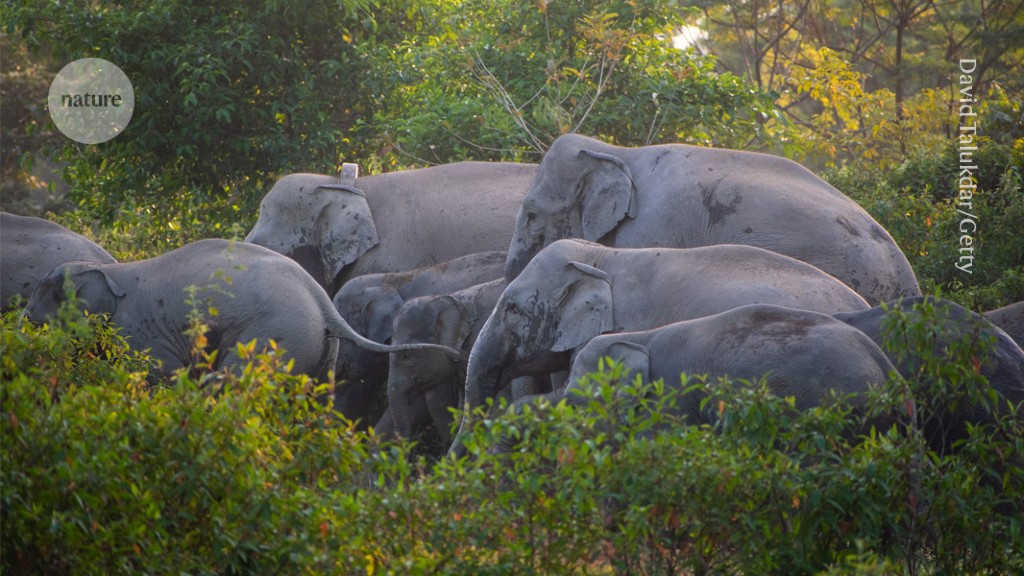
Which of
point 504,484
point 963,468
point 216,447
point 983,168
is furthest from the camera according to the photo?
point 983,168

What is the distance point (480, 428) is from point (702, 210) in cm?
383

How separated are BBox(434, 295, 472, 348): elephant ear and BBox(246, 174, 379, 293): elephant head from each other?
1.51 m

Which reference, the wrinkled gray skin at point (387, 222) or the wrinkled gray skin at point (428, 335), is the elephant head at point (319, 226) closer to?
the wrinkled gray skin at point (387, 222)

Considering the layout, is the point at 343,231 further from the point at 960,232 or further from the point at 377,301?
the point at 960,232

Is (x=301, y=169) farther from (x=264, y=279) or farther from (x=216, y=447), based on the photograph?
(x=216, y=447)

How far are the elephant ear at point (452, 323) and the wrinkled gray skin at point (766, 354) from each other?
2.21 meters

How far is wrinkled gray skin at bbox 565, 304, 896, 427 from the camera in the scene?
5523 mm

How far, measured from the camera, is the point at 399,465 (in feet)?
14.7

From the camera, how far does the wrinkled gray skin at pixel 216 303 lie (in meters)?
7.88

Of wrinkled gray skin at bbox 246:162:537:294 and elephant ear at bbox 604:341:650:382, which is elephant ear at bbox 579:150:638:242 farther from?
elephant ear at bbox 604:341:650:382

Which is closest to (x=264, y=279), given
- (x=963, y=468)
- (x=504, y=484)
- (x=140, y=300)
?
(x=140, y=300)

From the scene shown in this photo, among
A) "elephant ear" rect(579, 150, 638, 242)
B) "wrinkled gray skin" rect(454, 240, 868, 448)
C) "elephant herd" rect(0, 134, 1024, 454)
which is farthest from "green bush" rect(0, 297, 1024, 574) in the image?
"elephant ear" rect(579, 150, 638, 242)

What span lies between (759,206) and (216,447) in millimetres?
4392

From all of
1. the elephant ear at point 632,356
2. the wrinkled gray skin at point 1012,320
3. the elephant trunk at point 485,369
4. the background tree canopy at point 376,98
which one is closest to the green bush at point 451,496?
the elephant ear at point 632,356
